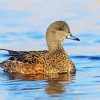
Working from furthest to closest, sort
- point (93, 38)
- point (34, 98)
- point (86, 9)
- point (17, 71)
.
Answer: point (86, 9) < point (93, 38) < point (17, 71) < point (34, 98)

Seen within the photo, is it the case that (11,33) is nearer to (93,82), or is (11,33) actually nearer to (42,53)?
(42,53)

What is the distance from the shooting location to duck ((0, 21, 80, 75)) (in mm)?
17250

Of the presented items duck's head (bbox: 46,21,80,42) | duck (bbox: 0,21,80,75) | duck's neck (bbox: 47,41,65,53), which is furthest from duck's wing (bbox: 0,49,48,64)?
duck's head (bbox: 46,21,80,42)

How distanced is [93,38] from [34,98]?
731cm

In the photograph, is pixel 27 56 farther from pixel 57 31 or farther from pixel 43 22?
pixel 43 22

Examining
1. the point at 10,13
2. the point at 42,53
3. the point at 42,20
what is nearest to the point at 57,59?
the point at 42,53

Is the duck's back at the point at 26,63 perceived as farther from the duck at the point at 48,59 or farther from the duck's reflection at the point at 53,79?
the duck's reflection at the point at 53,79

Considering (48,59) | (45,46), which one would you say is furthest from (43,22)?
(48,59)

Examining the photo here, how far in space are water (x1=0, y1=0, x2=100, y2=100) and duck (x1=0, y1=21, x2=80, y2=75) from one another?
31 centimetres

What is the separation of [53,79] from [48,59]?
4.66 ft

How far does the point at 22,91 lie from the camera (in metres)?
14.3

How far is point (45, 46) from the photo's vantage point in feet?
64.7

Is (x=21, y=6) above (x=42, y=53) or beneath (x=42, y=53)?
above

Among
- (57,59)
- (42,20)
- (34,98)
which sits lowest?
(34,98)
